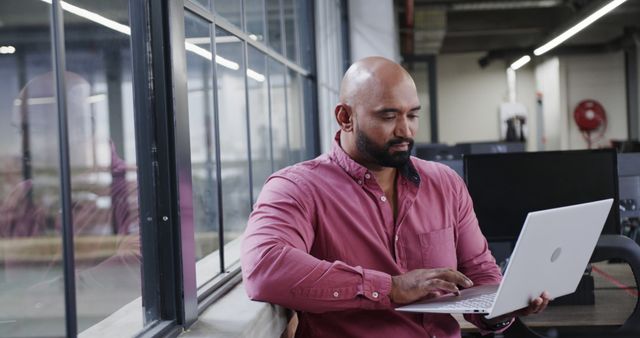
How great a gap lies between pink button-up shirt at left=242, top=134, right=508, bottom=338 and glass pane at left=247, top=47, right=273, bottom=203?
1.07 metres

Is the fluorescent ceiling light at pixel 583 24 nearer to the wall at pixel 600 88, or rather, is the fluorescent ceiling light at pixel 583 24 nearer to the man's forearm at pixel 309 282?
the wall at pixel 600 88

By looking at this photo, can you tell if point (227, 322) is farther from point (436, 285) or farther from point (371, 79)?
point (371, 79)

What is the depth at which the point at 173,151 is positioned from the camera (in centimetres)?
148

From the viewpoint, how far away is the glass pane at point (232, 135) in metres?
2.40

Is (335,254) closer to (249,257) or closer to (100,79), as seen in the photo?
(249,257)

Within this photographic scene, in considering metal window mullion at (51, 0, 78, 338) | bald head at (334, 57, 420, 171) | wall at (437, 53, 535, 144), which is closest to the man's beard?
bald head at (334, 57, 420, 171)

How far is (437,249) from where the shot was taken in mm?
1731

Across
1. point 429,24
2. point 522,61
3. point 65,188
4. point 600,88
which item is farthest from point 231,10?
point 600,88

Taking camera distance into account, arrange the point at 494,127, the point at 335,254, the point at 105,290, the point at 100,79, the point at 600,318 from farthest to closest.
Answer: the point at 494,127 → the point at 100,79 → the point at 105,290 → the point at 600,318 → the point at 335,254

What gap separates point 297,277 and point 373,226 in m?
0.32

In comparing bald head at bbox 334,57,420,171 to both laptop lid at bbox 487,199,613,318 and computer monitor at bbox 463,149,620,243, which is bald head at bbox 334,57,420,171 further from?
computer monitor at bbox 463,149,620,243

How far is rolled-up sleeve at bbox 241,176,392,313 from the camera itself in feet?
4.75

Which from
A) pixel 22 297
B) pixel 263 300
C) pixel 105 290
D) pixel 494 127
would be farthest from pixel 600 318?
pixel 494 127

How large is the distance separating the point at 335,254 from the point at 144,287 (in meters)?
0.46
